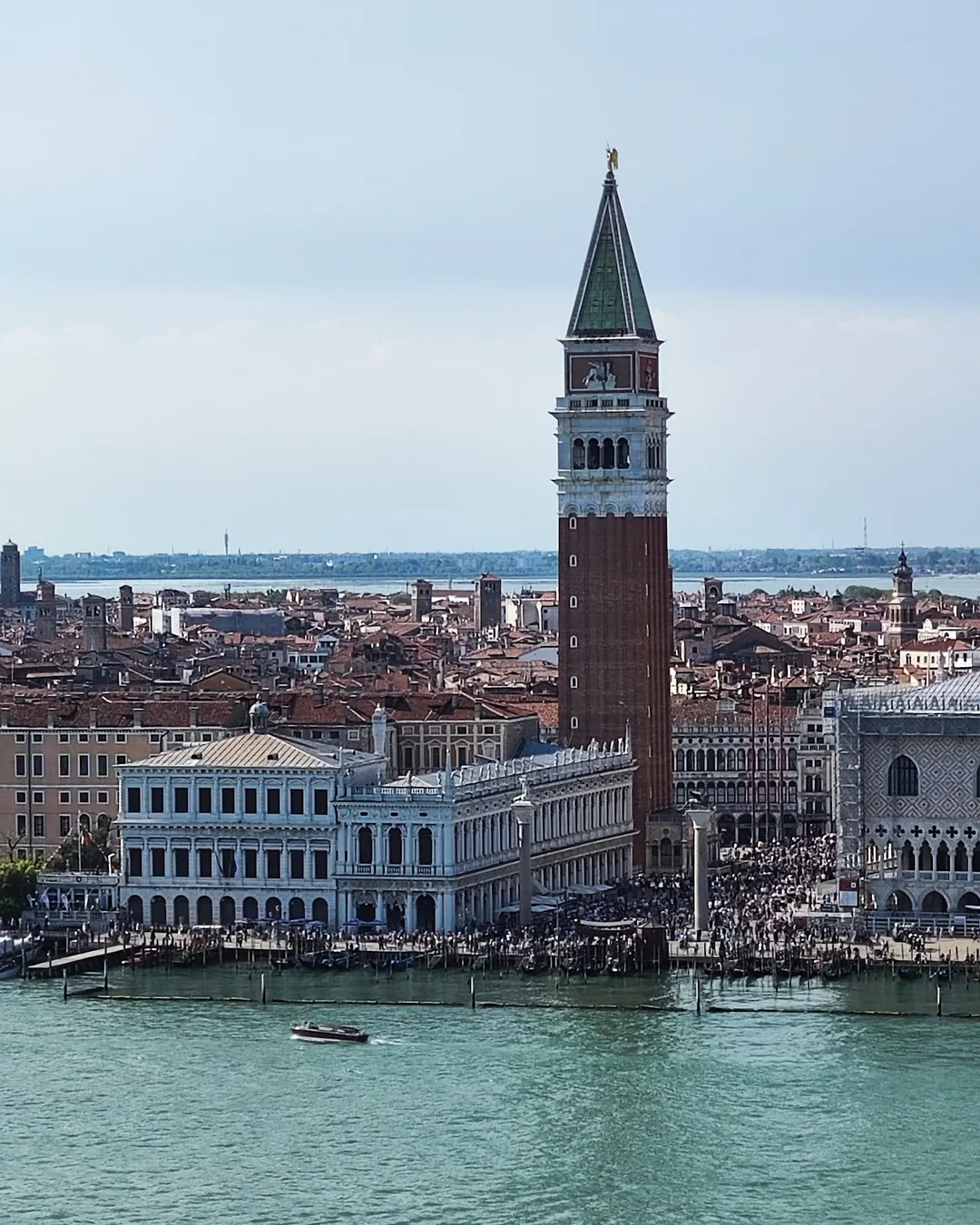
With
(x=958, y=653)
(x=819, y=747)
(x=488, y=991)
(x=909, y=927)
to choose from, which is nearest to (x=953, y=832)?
(x=909, y=927)

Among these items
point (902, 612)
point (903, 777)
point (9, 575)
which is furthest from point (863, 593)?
point (903, 777)

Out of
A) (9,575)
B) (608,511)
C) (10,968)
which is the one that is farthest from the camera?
(9,575)

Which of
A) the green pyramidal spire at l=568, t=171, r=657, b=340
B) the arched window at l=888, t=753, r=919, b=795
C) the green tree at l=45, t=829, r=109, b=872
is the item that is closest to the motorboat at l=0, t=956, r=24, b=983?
the green tree at l=45, t=829, r=109, b=872

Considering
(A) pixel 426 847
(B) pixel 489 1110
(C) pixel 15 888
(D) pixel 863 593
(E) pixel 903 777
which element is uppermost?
(D) pixel 863 593

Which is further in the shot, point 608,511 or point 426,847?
point 608,511

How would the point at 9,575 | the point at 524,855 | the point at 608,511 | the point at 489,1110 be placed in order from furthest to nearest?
1. the point at 9,575
2. the point at 608,511
3. the point at 524,855
4. the point at 489,1110

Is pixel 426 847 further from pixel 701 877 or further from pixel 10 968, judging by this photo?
pixel 10 968

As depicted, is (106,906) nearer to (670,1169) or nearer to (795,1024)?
(795,1024)
